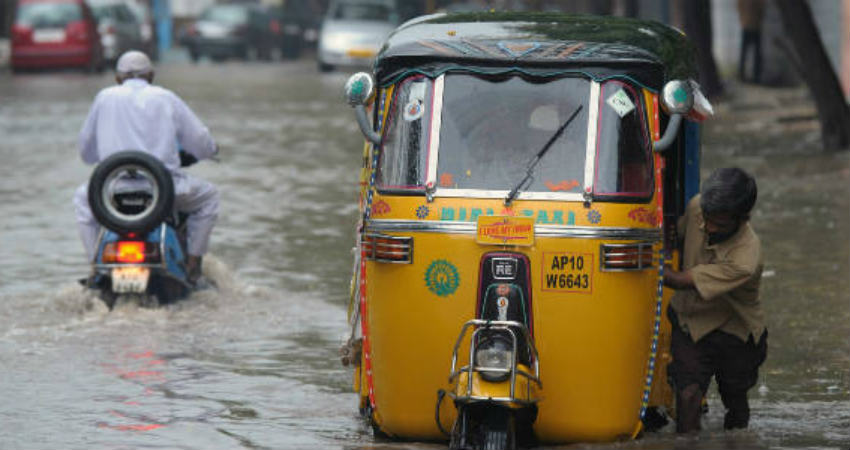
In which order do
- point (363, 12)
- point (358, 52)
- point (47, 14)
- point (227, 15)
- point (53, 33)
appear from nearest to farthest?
point (53, 33) < point (47, 14) < point (358, 52) < point (363, 12) < point (227, 15)

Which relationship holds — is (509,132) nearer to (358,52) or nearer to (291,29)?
(358,52)

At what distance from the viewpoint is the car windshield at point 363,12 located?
40.7m

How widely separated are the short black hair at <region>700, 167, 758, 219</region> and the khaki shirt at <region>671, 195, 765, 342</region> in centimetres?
16

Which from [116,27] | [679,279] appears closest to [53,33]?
[116,27]

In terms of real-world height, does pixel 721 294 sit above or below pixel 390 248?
below

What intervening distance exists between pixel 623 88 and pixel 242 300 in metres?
4.70

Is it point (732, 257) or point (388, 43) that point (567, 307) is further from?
point (388, 43)

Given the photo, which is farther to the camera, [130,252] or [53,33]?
[53,33]

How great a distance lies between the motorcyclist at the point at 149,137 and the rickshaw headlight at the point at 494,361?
4433 millimetres

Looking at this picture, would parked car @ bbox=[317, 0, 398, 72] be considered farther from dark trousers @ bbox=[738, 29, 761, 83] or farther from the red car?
dark trousers @ bbox=[738, 29, 761, 83]

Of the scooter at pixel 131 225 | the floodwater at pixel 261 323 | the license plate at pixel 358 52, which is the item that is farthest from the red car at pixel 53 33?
the scooter at pixel 131 225

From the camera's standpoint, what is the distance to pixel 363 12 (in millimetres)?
41031

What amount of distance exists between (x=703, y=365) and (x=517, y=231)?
104cm

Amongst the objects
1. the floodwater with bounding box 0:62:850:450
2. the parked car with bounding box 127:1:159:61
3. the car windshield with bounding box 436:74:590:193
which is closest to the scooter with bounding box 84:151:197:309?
the floodwater with bounding box 0:62:850:450
